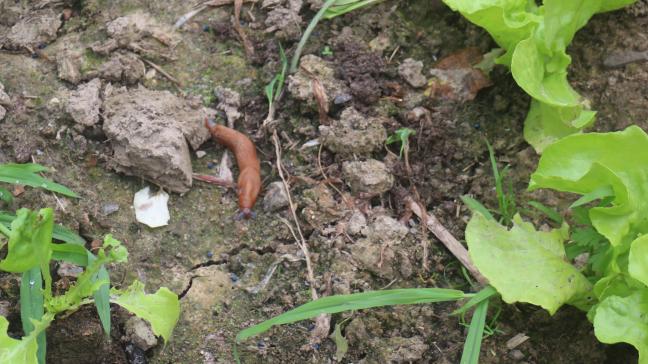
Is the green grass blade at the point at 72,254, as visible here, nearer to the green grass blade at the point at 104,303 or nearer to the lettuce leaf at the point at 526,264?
the green grass blade at the point at 104,303

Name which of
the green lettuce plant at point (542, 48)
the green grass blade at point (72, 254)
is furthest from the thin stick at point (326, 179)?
the green grass blade at point (72, 254)

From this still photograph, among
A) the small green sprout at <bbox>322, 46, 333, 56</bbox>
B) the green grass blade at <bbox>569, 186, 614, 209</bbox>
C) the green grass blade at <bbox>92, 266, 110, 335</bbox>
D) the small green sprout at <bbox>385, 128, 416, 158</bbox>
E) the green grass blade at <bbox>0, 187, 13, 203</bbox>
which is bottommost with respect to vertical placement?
the green grass blade at <bbox>92, 266, 110, 335</bbox>

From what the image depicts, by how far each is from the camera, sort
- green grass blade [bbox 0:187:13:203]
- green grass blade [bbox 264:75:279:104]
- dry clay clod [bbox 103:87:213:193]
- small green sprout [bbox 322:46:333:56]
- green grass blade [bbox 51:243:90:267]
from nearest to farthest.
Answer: green grass blade [bbox 51:243:90:267], green grass blade [bbox 0:187:13:203], dry clay clod [bbox 103:87:213:193], green grass blade [bbox 264:75:279:104], small green sprout [bbox 322:46:333:56]

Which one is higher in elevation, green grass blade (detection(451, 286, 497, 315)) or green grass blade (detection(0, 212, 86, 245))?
green grass blade (detection(0, 212, 86, 245))

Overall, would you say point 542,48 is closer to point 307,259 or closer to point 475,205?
point 475,205

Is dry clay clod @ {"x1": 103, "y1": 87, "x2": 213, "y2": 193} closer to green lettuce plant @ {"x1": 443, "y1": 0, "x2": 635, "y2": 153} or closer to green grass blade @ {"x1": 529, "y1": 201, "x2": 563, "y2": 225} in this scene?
green lettuce plant @ {"x1": 443, "y1": 0, "x2": 635, "y2": 153}

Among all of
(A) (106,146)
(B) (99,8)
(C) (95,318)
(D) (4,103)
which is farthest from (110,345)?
(B) (99,8)

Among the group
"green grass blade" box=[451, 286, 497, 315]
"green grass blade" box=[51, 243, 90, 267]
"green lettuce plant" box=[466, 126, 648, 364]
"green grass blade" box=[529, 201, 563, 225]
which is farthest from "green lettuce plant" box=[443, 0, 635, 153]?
"green grass blade" box=[51, 243, 90, 267]
